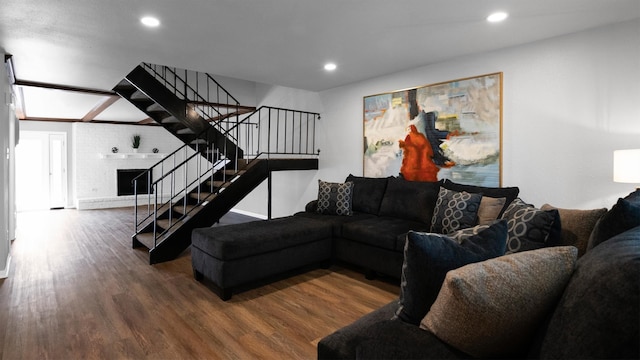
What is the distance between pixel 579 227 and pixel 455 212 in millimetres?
1139

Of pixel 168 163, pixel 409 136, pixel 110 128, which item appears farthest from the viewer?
pixel 168 163

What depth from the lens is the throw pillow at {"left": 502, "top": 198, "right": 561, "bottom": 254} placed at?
194 cm

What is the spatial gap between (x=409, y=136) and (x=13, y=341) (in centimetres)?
413

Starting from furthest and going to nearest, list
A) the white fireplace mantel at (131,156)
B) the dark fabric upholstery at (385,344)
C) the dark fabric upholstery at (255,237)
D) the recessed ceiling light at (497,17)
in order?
the white fireplace mantel at (131,156)
the dark fabric upholstery at (255,237)
the recessed ceiling light at (497,17)
the dark fabric upholstery at (385,344)

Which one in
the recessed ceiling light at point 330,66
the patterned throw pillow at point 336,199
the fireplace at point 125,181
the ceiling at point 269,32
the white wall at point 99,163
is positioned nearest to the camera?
the ceiling at point 269,32

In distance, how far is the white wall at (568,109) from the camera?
2814 mm

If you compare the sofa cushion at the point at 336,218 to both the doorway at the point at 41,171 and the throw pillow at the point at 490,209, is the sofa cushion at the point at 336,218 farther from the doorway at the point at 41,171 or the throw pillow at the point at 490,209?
the doorway at the point at 41,171

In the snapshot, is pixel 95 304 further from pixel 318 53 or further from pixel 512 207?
pixel 512 207

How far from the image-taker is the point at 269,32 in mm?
3016

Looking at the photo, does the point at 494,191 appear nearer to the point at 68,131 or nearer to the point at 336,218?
the point at 336,218

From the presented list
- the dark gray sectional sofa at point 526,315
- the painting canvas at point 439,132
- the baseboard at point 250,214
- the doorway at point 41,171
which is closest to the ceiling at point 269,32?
Answer: the painting canvas at point 439,132

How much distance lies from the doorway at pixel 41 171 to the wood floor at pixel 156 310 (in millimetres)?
4916

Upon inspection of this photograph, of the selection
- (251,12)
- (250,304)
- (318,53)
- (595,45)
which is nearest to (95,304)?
(250,304)

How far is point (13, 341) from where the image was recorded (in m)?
2.21
